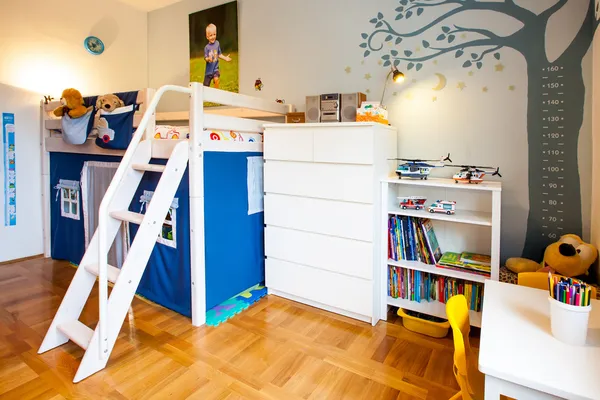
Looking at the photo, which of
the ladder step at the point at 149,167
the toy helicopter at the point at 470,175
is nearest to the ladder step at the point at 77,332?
the ladder step at the point at 149,167

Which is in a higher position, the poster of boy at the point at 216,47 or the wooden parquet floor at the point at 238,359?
the poster of boy at the point at 216,47

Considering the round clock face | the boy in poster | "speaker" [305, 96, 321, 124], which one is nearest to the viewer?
"speaker" [305, 96, 321, 124]

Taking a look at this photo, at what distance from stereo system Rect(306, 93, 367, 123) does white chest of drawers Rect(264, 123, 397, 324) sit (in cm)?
29

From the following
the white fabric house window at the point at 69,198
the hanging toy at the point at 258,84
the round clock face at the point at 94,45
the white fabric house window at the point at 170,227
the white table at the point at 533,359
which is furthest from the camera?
the round clock face at the point at 94,45

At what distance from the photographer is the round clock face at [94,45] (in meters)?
4.07

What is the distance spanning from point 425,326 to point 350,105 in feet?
5.29

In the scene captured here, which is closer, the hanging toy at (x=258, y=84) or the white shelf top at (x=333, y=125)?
the white shelf top at (x=333, y=125)

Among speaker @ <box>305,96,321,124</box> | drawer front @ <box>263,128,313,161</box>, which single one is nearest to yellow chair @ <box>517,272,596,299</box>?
drawer front @ <box>263,128,313,161</box>

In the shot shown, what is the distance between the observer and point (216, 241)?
2.61 m

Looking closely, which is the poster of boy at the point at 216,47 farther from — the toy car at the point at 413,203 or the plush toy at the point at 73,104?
the toy car at the point at 413,203

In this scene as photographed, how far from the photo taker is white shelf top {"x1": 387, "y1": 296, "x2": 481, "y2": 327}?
238 centimetres

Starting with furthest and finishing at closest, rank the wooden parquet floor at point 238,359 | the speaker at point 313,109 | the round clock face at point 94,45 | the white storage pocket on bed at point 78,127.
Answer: the round clock face at point 94,45
the white storage pocket on bed at point 78,127
the speaker at point 313,109
the wooden parquet floor at point 238,359

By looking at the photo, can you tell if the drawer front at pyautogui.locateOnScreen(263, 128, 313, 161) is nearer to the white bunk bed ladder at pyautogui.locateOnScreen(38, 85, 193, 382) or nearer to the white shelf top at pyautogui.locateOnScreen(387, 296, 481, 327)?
the white bunk bed ladder at pyautogui.locateOnScreen(38, 85, 193, 382)

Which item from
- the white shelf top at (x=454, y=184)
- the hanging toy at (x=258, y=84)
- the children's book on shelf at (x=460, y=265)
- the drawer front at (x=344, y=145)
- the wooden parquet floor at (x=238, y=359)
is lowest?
the wooden parquet floor at (x=238, y=359)
